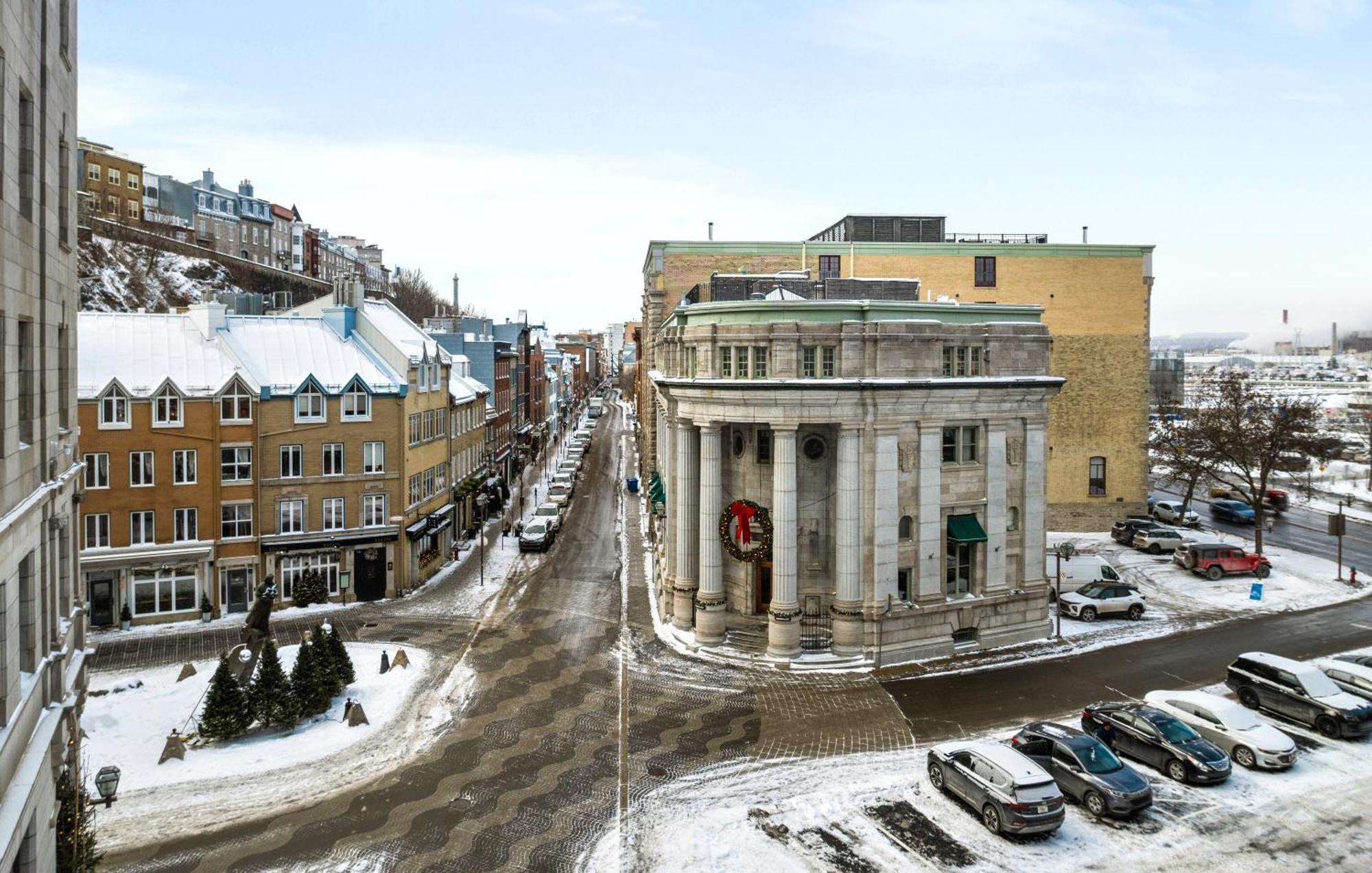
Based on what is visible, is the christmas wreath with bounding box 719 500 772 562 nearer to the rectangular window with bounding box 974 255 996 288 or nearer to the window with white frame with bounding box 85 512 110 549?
the window with white frame with bounding box 85 512 110 549

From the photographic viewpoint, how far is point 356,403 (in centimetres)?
4312

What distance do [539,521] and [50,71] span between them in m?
42.4

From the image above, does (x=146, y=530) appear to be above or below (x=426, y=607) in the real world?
above

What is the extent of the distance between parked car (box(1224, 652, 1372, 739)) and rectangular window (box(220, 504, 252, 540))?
40597 millimetres

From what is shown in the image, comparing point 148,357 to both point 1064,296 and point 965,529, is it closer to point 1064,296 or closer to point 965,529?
point 965,529

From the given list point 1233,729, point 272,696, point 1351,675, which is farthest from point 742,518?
point 1351,675

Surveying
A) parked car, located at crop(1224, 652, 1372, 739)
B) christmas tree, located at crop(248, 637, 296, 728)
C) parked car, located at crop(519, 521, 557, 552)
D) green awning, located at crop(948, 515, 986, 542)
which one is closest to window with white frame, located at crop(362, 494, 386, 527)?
parked car, located at crop(519, 521, 557, 552)

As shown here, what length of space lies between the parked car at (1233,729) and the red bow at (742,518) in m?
14.8

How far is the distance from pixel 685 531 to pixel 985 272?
99.9ft

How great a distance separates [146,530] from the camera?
128 feet

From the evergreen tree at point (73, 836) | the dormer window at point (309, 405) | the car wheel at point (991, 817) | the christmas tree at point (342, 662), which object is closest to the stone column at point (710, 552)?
the christmas tree at point (342, 662)

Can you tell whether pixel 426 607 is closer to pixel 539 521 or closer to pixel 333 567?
pixel 333 567

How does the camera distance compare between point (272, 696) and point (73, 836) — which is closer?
point (73, 836)

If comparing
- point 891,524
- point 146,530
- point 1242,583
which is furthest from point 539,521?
point 1242,583
